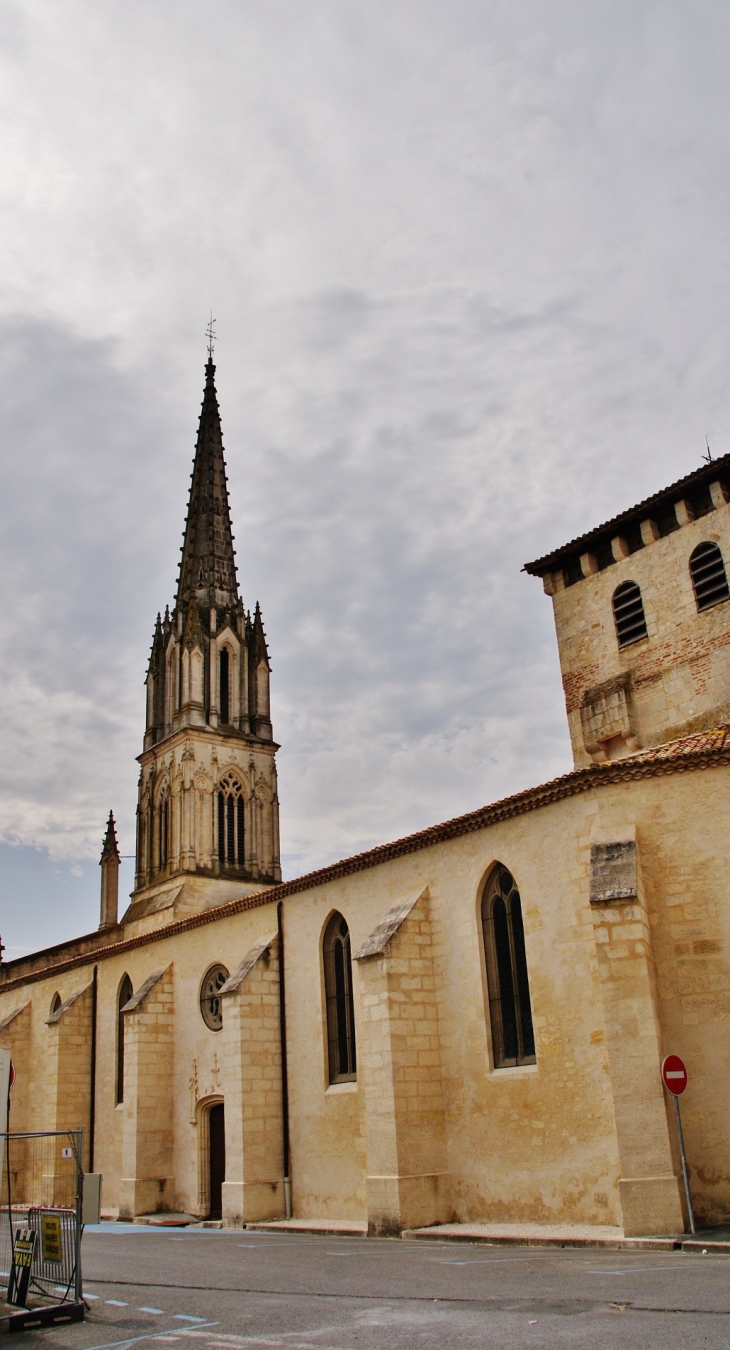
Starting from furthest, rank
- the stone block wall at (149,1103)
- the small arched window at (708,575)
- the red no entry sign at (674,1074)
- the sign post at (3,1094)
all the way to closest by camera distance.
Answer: the stone block wall at (149,1103) → the small arched window at (708,575) → the red no entry sign at (674,1074) → the sign post at (3,1094)

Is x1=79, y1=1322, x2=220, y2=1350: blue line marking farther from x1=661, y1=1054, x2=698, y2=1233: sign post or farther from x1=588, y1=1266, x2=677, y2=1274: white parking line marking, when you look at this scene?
x1=661, y1=1054, x2=698, y2=1233: sign post

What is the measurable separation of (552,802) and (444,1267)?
708cm

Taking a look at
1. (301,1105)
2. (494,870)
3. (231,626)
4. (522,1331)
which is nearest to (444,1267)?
(522,1331)

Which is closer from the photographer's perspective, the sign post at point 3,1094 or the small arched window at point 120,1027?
the sign post at point 3,1094

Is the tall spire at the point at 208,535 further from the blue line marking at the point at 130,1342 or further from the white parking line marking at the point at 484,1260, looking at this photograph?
the blue line marking at the point at 130,1342

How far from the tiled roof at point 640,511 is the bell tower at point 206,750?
840 inches

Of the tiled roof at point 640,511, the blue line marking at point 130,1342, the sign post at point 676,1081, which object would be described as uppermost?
the tiled roof at point 640,511

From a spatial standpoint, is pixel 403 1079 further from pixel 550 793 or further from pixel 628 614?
pixel 628 614

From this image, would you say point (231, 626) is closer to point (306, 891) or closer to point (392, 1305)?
point (306, 891)

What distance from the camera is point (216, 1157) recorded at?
2373cm

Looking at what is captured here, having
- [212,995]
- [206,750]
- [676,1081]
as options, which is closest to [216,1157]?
[212,995]

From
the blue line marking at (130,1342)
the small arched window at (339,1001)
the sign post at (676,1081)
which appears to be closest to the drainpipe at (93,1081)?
the small arched window at (339,1001)

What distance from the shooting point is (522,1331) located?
7500 millimetres

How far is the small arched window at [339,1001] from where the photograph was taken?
20109mm
